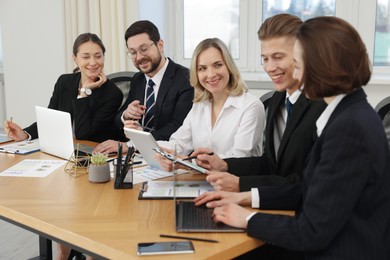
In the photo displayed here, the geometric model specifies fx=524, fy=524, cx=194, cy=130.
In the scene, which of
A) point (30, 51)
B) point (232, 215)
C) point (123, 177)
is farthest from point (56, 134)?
point (30, 51)

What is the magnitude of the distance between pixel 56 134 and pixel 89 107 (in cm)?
55

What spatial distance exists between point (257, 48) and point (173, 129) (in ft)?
5.41

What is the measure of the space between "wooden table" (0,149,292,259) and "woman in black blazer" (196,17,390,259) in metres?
0.20

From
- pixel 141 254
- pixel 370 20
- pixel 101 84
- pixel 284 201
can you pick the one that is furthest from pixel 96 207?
pixel 370 20

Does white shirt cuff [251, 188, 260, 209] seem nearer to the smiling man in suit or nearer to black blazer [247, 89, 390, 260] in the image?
the smiling man in suit

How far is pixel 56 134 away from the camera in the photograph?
248 cm

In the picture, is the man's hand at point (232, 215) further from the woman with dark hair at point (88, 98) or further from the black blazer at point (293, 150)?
the woman with dark hair at point (88, 98)

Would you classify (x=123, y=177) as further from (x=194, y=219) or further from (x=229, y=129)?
(x=229, y=129)

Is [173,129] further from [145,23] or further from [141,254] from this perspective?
[141,254]

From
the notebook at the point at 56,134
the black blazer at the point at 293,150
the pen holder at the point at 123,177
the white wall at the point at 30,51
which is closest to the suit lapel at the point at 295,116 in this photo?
the black blazer at the point at 293,150

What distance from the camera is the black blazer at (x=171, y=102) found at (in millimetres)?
2854

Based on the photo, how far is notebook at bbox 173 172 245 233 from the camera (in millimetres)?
1513

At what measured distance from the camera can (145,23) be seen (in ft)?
9.99

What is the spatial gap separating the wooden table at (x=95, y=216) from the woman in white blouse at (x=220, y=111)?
327 millimetres
